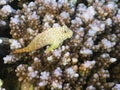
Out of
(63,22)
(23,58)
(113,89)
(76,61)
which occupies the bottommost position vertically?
(113,89)

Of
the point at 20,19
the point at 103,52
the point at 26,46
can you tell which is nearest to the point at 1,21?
the point at 20,19

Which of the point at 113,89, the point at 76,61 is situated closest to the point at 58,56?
the point at 76,61

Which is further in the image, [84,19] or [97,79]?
[84,19]

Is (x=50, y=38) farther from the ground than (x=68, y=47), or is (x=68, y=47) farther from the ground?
(x=50, y=38)

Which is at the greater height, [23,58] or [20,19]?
[20,19]

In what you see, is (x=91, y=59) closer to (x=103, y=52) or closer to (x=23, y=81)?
(x=103, y=52)
